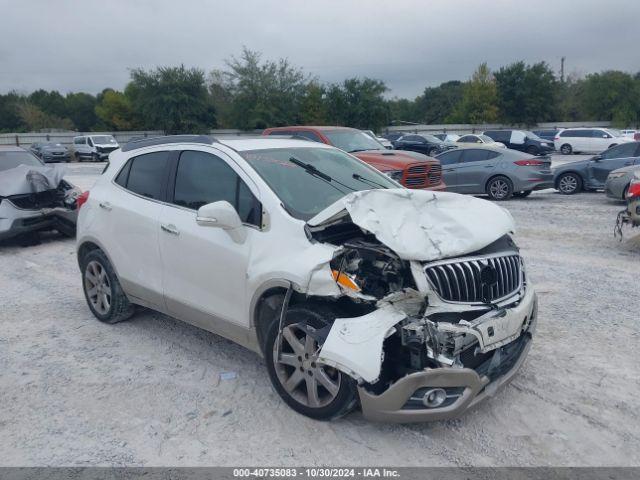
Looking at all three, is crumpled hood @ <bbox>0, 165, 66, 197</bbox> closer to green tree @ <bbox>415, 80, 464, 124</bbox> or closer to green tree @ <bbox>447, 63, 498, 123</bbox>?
green tree @ <bbox>447, 63, 498, 123</bbox>

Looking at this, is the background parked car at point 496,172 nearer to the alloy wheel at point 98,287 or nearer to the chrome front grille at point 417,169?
the chrome front grille at point 417,169


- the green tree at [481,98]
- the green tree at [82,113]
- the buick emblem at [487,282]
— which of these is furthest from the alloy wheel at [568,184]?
the green tree at [82,113]

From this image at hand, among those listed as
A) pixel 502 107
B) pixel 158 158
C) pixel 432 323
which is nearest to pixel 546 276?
pixel 432 323

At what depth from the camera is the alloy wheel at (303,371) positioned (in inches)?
139

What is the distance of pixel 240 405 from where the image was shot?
4008 mm

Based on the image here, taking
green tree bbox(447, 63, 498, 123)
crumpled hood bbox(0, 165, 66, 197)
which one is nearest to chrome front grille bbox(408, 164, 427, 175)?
crumpled hood bbox(0, 165, 66, 197)

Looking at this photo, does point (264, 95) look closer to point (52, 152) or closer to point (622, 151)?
point (52, 152)

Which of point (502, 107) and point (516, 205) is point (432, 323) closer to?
point (516, 205)

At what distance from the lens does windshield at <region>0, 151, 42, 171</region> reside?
409 inches

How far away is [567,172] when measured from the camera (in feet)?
50.5

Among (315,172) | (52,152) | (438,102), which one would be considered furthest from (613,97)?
(315,172)

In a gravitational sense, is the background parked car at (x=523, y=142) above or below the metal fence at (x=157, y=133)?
below

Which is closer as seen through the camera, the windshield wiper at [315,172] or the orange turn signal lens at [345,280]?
the orange turn signal lens at [345,280]

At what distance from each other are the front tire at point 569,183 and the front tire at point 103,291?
43.5ft
